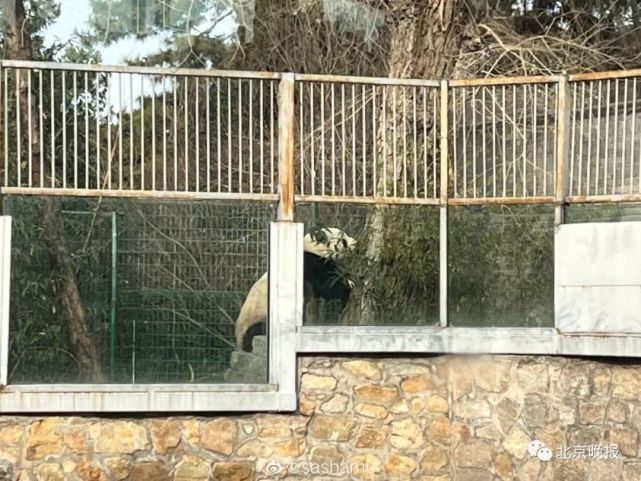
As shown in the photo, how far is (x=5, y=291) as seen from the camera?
23.4ft

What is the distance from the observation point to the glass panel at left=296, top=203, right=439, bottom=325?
7.57m

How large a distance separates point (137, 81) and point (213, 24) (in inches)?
223

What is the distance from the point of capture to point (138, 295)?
7.36 m

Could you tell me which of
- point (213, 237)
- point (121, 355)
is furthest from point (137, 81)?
point (121, 355)

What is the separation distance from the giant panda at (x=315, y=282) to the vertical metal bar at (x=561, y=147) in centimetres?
156

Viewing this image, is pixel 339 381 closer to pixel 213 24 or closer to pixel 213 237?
pixel 213 237

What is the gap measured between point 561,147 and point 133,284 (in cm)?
337

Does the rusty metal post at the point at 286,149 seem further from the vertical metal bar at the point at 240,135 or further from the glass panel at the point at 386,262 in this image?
the vertical metal bar at the point at 240,135

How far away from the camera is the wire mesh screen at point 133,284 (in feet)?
23.6

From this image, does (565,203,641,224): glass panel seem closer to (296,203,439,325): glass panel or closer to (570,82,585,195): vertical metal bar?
(570,82,585,195): vertical metal bar

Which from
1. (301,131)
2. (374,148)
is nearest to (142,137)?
(301,131)

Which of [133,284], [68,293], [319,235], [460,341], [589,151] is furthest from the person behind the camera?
[589,151]

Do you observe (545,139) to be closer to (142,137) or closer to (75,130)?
(142,137)

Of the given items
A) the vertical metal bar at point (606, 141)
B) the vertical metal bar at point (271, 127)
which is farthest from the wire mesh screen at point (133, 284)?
the vertical metal bar at point (606, 141)
